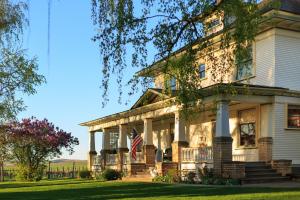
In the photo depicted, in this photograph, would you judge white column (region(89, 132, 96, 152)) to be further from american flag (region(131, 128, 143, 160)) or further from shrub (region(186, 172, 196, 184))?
shrub (region(186, 172, 196, 184))

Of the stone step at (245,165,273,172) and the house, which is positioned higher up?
the house

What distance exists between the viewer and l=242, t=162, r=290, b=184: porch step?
21312mm

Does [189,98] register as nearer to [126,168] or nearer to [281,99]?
[281,99]

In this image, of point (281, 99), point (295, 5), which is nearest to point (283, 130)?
point (281, 99)

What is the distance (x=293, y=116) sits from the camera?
24.1m

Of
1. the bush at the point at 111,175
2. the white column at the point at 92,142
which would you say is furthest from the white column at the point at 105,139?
the bush at the point at 111,175

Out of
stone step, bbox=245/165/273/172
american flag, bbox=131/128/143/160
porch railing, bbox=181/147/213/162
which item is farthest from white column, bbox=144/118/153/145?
stone step, bbox=245/165/273/172

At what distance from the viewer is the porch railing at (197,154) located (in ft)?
75.0

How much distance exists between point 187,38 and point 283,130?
11.8 metres

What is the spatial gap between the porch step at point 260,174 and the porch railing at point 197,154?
1750mm

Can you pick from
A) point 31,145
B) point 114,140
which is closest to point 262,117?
point 114,140

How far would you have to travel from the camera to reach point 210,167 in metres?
22.6

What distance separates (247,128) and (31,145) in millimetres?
21318

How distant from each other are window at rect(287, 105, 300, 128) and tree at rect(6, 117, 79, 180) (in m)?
22.3
